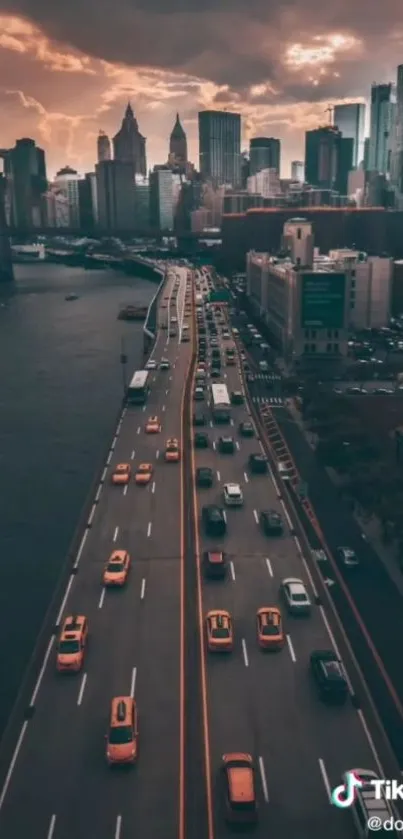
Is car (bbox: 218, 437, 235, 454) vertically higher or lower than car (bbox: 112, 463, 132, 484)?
higher

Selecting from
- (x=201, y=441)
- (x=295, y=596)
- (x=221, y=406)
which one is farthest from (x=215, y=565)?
(x=221, y=406)

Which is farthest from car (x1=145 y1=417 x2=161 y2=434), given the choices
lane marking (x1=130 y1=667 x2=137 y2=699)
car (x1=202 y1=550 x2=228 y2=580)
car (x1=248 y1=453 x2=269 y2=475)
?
lane marking (x1=130 y1=667 x2=137 y2=699)

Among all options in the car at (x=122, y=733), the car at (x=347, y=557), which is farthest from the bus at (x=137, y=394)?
the car at (x=122, y=733)

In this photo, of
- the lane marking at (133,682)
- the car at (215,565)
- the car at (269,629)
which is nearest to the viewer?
the lane marking at (133,682)

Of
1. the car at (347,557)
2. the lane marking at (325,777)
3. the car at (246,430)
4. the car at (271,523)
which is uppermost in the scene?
the car at (246,430)

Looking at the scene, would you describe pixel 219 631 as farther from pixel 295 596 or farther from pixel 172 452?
pixel 172 452

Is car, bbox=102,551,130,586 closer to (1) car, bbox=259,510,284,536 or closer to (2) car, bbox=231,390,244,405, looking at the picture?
(1) car, bbox=259,510,284,536

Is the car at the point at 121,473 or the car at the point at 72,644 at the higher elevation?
the car at the point at 121,473

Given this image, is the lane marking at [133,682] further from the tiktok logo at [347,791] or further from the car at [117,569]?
the tiktok logo at [347,791]
